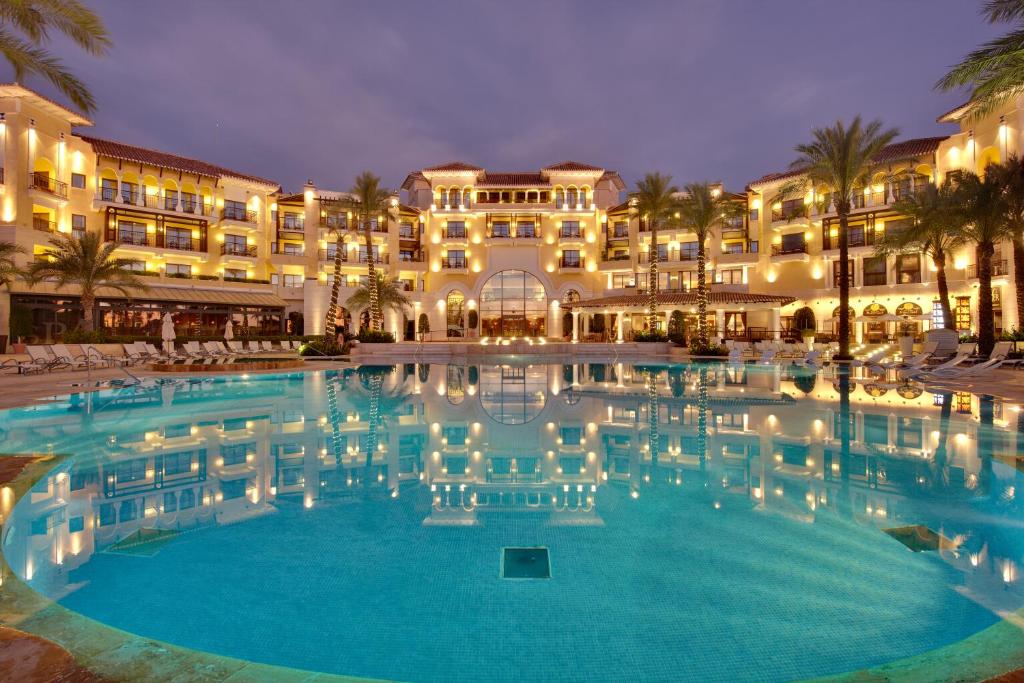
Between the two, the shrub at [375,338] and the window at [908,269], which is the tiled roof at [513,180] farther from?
the window at [908,269]

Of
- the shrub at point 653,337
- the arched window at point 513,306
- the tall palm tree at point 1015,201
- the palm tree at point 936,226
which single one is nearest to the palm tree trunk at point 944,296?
the palm tree at point 936,226

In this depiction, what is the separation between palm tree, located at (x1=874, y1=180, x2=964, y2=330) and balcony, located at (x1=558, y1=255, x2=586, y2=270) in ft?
73.7

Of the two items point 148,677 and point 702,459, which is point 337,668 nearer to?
point 148,677

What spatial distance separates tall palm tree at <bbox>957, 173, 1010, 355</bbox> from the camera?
19.9m

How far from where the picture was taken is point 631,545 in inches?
173

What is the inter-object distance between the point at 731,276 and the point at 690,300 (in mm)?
8823

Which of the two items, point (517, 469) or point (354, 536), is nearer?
point (354, 536)

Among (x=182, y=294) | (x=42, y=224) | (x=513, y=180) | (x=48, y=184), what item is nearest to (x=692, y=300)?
(x=513, y=180)

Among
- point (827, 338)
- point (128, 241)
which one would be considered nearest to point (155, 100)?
point (128, 241)

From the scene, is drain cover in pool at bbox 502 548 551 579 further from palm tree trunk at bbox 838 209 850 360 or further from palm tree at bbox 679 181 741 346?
palm tree at bbox 679 181 741 346

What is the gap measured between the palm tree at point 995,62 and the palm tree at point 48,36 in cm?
1881

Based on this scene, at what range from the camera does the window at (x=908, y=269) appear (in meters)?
34.7

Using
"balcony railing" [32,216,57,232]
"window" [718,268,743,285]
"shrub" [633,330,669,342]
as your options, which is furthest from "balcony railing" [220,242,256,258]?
"window" [718,268,743,285]

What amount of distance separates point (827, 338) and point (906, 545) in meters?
34.3
